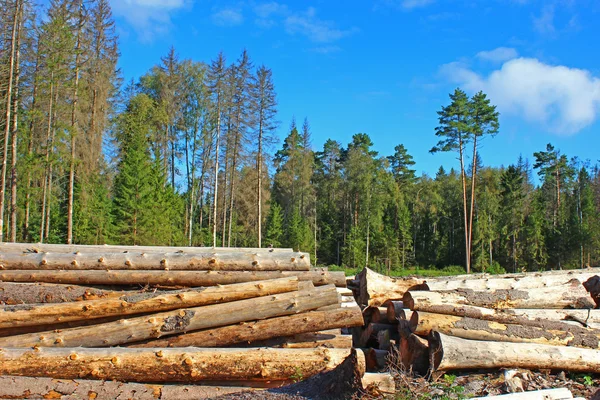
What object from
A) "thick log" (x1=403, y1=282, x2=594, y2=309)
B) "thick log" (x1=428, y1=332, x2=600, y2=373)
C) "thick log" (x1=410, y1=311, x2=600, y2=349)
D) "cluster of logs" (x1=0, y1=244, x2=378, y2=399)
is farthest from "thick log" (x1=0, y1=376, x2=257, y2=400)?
"thick log" (x1=403, y1=282, x2=594, y2=309)

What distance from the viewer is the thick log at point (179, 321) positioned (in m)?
5.94

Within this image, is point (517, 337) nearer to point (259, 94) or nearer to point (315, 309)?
point (315, 309)

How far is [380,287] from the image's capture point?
897cm

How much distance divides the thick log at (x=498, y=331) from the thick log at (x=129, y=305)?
243 centimetres

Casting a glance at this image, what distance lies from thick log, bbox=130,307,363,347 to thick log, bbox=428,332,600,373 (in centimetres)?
124

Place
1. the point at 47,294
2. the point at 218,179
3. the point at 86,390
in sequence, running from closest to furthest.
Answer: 1. the point at 86,390
2. the point at 47,294
3. the point at 218,179

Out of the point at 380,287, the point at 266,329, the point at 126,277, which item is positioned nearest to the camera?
the point at 266,329

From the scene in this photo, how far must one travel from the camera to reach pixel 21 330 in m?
6.26

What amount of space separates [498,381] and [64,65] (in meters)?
24.0

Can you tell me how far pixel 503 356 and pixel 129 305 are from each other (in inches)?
215

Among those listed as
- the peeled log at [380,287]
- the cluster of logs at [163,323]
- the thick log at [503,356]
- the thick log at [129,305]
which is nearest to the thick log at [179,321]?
the cluster of logs at [163,323]

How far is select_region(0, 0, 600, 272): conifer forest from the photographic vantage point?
75.2ft

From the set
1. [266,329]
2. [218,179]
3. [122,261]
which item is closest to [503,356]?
[266,329]

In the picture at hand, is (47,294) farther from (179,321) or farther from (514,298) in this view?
(514,298)
